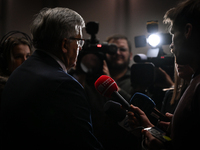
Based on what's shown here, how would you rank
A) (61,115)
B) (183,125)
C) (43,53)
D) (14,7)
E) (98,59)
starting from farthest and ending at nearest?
(14,7)
(98,59)
(43,53)
(61,115)
(183,125)

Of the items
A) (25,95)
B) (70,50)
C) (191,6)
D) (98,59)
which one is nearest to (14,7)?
(98,59)

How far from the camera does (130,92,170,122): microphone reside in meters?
0.90

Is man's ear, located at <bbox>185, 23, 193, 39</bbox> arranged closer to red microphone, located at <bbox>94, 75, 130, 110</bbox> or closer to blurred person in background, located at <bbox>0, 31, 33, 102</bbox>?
red microphone, located at <bbox>94, 75, 130, 110</bbox>

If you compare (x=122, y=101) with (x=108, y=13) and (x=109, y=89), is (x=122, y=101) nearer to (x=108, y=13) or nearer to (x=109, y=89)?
(x=109, y=89)

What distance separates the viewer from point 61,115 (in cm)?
70

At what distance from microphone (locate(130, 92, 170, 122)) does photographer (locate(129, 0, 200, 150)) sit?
0.62ft

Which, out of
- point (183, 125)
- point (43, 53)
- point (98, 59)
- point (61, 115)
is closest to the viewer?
point (183, 125)

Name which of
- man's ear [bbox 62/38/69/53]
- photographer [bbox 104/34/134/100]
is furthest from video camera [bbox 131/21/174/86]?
man's ear [bbox 62/38/69/53]

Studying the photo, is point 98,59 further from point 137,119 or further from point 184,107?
point 184,107

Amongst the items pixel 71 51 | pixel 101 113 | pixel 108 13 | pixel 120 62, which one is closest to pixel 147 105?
pixel 71 51

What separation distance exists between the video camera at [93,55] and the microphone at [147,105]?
69 centimetres

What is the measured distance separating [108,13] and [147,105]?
2308mm

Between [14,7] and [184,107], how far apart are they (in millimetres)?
2673

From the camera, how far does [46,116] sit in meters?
0.70
